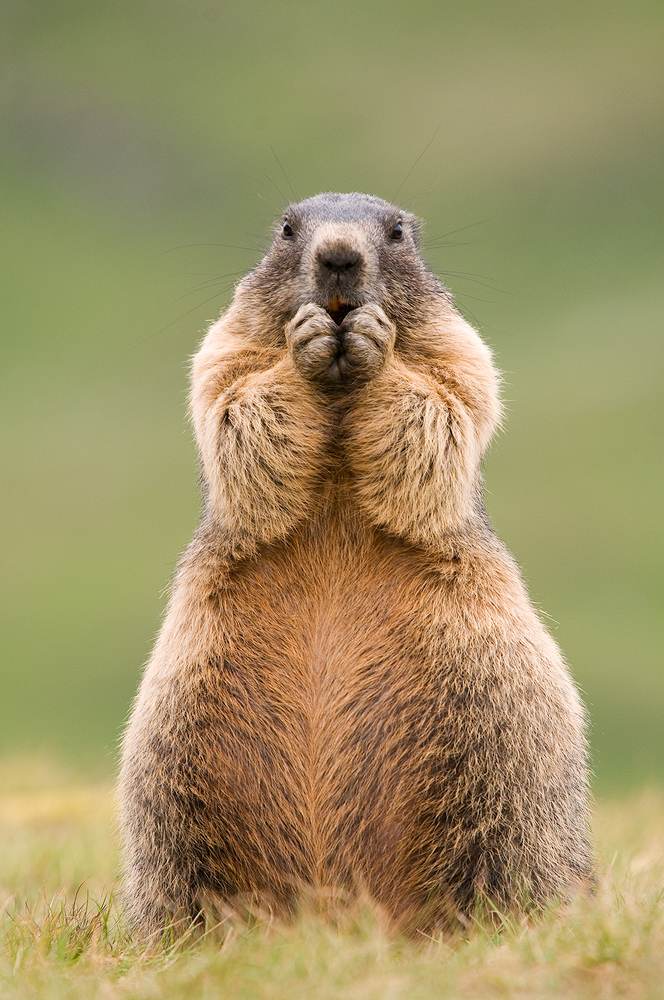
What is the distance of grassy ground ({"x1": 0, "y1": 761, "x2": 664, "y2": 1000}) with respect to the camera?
3531mm

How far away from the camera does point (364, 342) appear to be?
5.27 m

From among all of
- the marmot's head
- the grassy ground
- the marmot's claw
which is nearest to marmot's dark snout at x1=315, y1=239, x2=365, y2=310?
the marmot's head

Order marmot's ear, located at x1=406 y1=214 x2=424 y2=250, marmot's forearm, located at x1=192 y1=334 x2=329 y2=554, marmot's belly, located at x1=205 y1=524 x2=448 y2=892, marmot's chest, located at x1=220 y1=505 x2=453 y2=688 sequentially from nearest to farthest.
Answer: marmot's belly, located at x1=205 y1=524 x2=448 y2=892
marmot's chest, located at x1=220 y1=505 x2=453 y2=688
marmot's forearm, located at x1=192 y1=334 x2=329 y2=554
marmot's ear, located at x1=406 y1=214 x2=424 y2=250

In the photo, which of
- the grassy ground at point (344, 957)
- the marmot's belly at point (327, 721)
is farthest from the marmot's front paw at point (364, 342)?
the grassy ground at point (344, 957)

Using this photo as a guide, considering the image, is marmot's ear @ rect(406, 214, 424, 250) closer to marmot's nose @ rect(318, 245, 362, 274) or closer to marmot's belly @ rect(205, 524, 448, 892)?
marmot's nose @ rect(318, 245, 362, 274)

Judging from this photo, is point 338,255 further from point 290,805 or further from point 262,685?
point 290,805

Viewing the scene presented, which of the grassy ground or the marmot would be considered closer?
the grassy ground

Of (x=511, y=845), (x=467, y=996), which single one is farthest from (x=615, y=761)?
(x=467, y=996)

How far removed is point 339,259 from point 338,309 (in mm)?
241

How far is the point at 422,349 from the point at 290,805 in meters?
2.33

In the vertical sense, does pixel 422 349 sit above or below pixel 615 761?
above

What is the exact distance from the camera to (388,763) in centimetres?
498

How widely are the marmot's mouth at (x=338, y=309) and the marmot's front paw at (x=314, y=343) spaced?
5.3 inches

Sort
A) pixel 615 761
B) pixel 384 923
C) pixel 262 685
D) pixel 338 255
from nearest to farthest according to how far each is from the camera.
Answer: pixel 384 923 < pixel 262 685 < pixel 338 255 < pixel 615 761
